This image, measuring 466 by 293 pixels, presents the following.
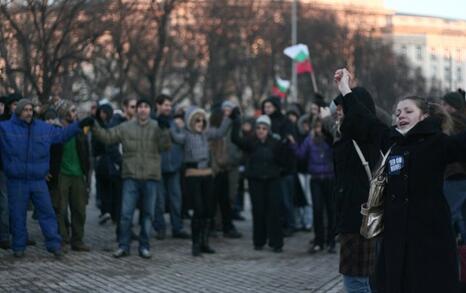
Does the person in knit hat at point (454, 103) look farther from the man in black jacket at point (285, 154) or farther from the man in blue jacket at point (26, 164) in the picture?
the man in blue jacket at point (26, 164)

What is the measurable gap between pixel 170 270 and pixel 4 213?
2.53m

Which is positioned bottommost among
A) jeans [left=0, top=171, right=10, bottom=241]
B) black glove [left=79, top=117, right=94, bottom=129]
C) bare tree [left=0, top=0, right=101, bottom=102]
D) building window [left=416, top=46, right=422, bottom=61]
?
jeans [left=0, top=171, right=10, bottom=241]

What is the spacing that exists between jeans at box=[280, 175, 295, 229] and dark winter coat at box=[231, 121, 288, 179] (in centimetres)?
156

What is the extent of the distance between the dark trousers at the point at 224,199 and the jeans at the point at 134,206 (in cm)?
287

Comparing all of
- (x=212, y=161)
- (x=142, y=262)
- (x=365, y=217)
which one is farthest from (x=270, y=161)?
(x=365, y=217)

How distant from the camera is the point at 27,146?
1130 cm

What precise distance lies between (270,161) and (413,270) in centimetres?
734

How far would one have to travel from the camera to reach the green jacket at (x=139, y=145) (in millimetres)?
11844

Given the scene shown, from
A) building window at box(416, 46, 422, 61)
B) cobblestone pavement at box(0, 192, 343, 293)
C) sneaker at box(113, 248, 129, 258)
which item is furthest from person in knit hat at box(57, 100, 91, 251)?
building window at box(416, 46, 422, 61)

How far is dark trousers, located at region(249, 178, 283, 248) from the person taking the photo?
1328cm

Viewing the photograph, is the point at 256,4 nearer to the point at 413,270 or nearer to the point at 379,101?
the point at 379,101

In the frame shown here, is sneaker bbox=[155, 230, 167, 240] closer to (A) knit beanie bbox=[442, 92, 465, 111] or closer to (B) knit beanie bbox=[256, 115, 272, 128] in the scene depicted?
(B) knit beanie bbox=[256, 115, 272, 128]

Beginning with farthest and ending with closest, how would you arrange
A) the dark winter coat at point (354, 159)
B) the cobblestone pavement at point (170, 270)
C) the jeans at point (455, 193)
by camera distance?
the cobblestone pavement at point (170, 270)
the jeans at point (455, 193)
the dark winter coat at point (354, 159)

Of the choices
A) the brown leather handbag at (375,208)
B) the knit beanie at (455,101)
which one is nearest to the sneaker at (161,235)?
the knit beanie at (455,101)
